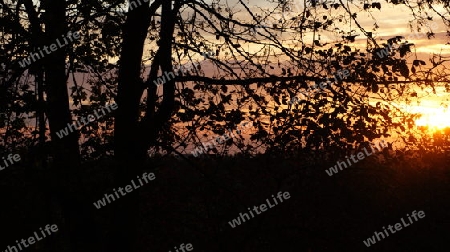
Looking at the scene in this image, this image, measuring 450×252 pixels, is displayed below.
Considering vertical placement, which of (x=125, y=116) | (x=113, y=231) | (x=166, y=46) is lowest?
(x=113, y=231)

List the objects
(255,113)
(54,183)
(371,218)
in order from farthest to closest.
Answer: (371,218) < (255,113) < (54,183)

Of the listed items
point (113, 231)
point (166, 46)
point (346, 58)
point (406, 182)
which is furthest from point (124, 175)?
Answer: point (406, 182)

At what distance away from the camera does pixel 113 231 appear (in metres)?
8.16

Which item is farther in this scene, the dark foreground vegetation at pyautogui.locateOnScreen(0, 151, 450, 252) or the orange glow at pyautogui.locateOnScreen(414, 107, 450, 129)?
the dark foreground vegetation at pyautogui.locateOnScreen(0, 151, 450, 252)

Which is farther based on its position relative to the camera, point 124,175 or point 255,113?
point 255,113

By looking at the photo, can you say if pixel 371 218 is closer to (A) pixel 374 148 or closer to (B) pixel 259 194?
(B) pixel 259 194

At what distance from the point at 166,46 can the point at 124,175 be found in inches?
93.2

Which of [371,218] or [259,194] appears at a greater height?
[259,194]

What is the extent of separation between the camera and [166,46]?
25.7 ft

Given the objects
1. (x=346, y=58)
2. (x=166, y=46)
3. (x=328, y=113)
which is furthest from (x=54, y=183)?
(x=346, y=58)

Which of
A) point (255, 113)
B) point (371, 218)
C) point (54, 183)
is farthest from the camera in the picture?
point (371, 218)

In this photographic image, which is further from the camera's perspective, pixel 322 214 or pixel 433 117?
pixel 322 214

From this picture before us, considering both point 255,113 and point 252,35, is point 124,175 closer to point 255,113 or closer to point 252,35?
point 255,113

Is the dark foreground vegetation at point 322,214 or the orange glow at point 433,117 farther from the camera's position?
the dark foreground vegetation at point 322,214
